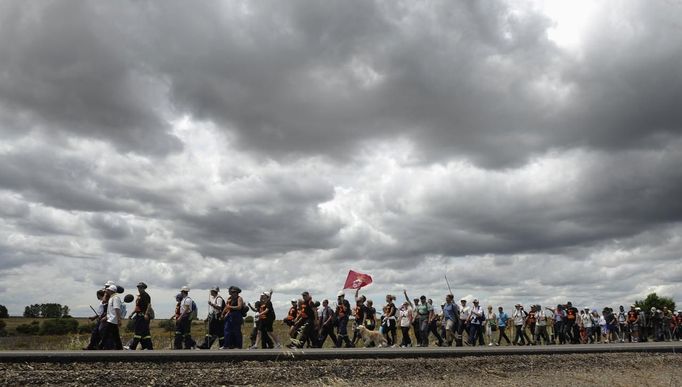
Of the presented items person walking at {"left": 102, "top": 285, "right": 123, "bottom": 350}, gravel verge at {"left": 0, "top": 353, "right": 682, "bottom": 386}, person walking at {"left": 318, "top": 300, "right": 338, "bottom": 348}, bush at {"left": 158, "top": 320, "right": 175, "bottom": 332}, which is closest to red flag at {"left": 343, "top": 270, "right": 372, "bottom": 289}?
person walking at {"left": 318, "top": 300, "right": 338, "bottom": 348}

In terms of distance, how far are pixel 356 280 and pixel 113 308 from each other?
1328 centimetres

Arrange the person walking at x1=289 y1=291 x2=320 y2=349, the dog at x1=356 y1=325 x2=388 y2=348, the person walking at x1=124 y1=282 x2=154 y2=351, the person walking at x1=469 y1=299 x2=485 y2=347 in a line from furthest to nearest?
the person walking at x1=469 y1=299 x2=485 y2=347
the dog at x1=356 y1=325 x2=388 y2=348
the person walking at x1=289 y1=291 x2=320 y2=349
the person walking at x1=124 y1=282 x2=154 y2=351

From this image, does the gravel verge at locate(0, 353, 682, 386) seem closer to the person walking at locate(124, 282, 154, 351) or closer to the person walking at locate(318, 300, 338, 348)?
the person walking at locate(124, 282, 154, 351)

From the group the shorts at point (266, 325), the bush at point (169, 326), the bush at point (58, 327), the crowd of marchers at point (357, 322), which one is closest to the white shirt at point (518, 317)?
the crowd of marchers at point (357, 322)

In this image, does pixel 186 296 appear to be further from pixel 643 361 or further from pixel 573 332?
Answer: pixel 573 332

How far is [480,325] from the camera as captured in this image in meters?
23.0

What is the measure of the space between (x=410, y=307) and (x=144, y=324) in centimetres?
955

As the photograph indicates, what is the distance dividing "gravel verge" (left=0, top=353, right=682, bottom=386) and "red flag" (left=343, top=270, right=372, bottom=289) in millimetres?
10310

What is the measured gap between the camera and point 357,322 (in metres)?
21.4

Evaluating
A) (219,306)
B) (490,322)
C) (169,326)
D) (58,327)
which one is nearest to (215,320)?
(219,306)

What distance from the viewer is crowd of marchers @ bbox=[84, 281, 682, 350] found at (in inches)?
621

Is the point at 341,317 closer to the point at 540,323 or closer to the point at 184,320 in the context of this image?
the point at 184,320

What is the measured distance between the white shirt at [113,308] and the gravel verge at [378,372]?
327cm

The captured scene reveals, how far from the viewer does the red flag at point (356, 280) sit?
26.3 metres
